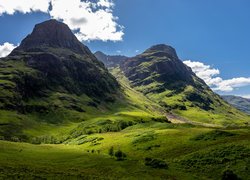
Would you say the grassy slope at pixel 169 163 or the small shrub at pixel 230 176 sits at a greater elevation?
the grassy slope at pixel 169 163

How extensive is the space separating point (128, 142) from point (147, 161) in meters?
45.8

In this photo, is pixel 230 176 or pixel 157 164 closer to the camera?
pixel 230 176

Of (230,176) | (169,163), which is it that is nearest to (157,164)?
(169,163)

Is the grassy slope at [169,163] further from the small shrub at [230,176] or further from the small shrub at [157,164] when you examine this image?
the small shrub at [230,176]

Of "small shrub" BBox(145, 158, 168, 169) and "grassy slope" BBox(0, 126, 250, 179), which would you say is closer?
"grassy slope" BBox(0, 126, 250, 179)

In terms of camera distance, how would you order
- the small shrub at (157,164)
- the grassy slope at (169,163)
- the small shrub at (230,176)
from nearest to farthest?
the small shrub at (230,176) → the grassy slope at (169,163) → the small shrub at (157,164)

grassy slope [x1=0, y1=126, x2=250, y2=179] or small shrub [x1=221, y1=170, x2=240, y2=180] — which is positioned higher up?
grassy slope [x1=0, y1=126, x2=250, y2=179]

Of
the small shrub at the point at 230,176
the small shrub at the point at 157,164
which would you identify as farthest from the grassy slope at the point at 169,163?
the small shrub at the point at 230,176

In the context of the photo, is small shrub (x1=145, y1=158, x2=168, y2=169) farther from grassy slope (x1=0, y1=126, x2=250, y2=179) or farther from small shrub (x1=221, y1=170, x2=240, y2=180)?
small shrub (x1=221, y1=170, x2=240, y2=180)

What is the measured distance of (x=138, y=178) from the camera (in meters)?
63.3

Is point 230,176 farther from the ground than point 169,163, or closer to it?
closer to it

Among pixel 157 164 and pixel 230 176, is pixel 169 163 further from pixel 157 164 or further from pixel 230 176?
pixel 230 176

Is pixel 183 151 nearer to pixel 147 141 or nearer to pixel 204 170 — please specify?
pixel 204 170

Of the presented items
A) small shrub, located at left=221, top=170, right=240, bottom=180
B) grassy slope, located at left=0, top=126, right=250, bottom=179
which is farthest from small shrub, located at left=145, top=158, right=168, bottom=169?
small shrub, located at left=221, top=170, right=240, bottom=180
